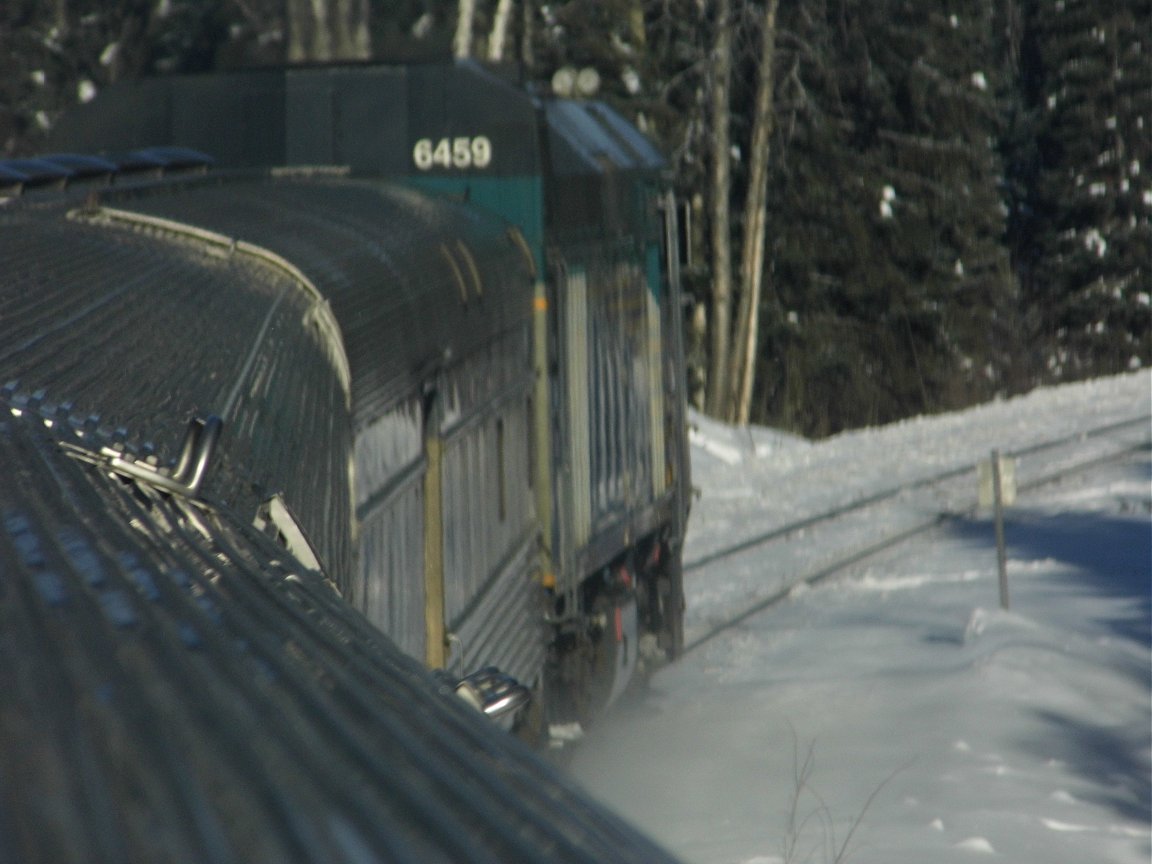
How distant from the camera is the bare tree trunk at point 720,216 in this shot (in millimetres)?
30250

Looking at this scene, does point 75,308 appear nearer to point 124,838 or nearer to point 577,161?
point 124,838

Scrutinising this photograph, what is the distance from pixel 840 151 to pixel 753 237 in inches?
171

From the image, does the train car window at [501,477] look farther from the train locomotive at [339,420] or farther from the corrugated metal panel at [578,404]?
the corrugated metal panel at [578,404]

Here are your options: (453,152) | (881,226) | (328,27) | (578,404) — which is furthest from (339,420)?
(881,226)

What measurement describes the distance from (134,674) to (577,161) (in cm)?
799

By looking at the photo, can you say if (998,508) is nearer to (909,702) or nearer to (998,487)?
(998,487)

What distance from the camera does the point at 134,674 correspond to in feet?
4.98

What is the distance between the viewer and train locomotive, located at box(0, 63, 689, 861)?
1.68 meters

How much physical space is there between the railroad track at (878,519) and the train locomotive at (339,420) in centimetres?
306

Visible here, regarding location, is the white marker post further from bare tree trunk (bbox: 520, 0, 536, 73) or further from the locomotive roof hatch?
bare tree trunk (bbox: 520, 0, 536, 73)

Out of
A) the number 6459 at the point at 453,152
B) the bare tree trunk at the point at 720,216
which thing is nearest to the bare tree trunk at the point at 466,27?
the bare tree trunk at the point at 720,216

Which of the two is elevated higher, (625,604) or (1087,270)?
(625,604)

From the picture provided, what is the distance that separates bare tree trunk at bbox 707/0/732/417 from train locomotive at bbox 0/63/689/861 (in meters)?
18.5

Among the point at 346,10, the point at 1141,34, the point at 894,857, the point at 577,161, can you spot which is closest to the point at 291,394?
the point at 894,857
